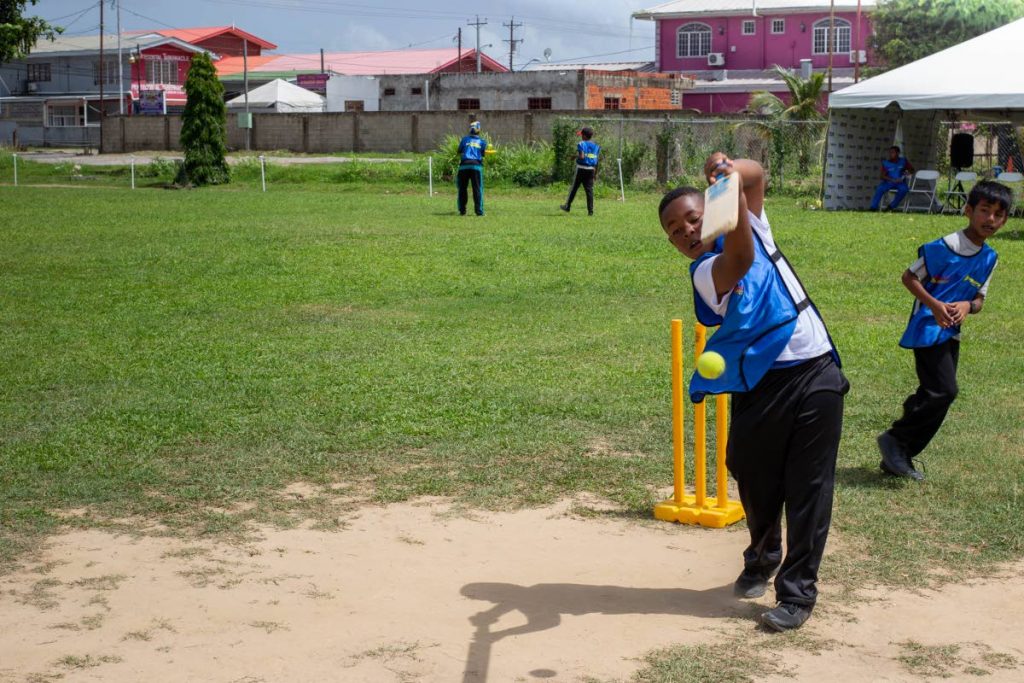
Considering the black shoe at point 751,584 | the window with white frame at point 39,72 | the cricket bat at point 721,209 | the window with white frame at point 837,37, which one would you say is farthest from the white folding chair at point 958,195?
the window with white frame at point 39,72

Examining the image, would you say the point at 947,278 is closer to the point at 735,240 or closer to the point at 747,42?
the point at 735,240

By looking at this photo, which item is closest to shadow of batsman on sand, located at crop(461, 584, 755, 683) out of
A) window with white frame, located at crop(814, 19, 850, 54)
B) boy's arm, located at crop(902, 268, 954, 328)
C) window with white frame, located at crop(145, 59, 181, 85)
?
boy's arm, located at crop(902, 268, 954, 328)

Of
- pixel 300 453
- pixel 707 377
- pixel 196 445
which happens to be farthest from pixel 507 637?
pixel 196 445

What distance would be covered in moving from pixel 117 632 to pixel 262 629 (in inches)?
21.4

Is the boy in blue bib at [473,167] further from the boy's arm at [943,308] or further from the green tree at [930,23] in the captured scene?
the green tree at [930,23]

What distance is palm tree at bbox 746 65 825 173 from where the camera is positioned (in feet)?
101

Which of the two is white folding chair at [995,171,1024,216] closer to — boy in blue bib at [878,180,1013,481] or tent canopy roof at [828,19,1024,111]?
tent canopy roof at [828,19,1024,111]

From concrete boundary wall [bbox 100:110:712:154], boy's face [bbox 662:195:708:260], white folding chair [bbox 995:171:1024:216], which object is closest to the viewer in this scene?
boy's face [bbox 662:195:708:260]

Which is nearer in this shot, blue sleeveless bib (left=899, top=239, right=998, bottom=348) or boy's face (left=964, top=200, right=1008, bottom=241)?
boy's face (left=964, top=200, right=1008, bottom=241)

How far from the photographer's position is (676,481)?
6148 mm

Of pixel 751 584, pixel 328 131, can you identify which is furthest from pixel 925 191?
pixel 328 131

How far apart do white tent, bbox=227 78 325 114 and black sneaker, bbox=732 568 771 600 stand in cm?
6271

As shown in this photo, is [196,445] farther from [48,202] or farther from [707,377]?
[48,202]

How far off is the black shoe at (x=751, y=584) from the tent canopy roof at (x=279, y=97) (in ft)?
207
